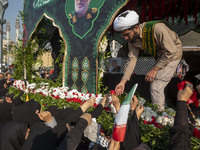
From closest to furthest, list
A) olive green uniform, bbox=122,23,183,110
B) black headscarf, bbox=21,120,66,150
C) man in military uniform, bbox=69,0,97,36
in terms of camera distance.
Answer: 1. black headscarf, bbox=21,120,66,150
2. olive green uniform, bbox=122,23,183,110
3. man in military uniform, bbox=69,0,97,36

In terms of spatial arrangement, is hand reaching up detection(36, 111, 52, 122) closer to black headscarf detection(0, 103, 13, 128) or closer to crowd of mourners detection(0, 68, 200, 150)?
crowd of mourners detection(0, 68, 200, 150)

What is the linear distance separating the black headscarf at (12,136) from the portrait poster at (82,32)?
276 cm

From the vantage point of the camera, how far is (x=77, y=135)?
1941 mm

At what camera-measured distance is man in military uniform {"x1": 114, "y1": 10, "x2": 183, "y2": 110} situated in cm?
289

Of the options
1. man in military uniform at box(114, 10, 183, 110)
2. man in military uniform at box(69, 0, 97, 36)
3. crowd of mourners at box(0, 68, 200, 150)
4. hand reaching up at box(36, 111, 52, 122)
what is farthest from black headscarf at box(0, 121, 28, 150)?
man in military uniform at box(69, 0, 97, 36)

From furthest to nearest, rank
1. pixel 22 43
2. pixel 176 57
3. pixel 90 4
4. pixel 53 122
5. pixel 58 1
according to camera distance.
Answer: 1. pixel 22 43
2. pixel 58 1
3. pixel 90 4
4. pixel 176 57
5. pixel 53 122

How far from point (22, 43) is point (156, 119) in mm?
7798

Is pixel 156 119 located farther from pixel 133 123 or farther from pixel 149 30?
pixel 149 30

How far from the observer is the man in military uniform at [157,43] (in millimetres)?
2893

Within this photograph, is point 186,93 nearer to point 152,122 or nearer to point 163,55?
point 152,122

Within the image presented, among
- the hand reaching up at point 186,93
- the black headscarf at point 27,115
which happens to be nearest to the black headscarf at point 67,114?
the black headscarf at point 27,115

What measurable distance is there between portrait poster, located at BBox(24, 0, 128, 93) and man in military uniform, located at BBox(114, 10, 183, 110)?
4.81ft

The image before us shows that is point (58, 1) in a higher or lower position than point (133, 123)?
higher

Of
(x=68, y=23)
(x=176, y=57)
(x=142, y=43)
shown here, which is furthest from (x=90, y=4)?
(x=176, y=57)
